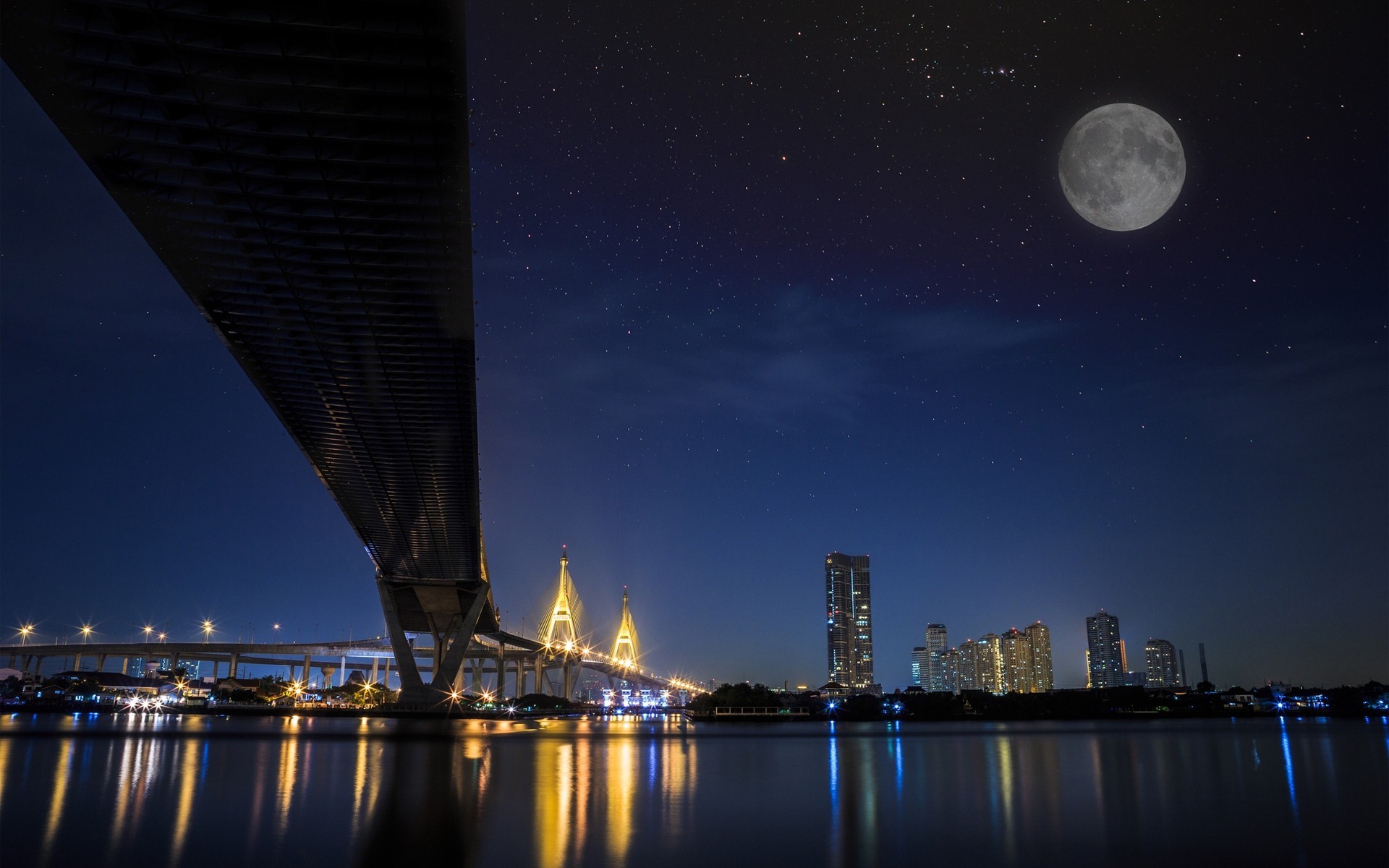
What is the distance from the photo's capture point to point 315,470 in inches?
2699

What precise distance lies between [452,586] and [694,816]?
82.6 meters

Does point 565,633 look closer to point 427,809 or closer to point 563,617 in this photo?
point 563,617

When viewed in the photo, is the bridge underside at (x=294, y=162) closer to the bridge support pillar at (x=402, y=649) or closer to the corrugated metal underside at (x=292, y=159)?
the corrugated metal underside at (x=292, y=159)

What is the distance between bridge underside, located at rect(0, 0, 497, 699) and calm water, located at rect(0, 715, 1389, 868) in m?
18.3

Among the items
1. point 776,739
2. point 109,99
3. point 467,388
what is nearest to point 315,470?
point 467,388

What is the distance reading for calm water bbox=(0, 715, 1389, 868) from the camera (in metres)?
17.9

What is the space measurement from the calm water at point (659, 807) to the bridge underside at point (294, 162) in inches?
722

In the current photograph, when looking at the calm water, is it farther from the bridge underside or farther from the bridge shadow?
the bridge underside

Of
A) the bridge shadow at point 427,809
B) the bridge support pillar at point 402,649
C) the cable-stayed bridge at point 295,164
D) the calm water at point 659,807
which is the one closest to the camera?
the bridge shadow at point 427,809

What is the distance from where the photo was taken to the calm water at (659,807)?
17.9 m

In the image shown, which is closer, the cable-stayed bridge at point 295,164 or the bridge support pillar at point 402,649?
the cable-stayed bridge at point 295,164

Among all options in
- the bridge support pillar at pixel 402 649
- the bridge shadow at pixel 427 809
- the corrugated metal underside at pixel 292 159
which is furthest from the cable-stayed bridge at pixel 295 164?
the bridge support pillar at pixel 402 649

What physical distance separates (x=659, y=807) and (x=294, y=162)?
23.4 metres

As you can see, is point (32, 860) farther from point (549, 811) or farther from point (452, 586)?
point (452, 586)
